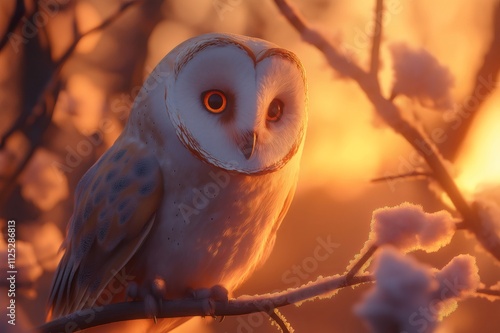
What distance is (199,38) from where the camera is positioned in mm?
805

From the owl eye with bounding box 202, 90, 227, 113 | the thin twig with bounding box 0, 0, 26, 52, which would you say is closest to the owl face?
the owl eye with bounding box 202, 90, 227, 113

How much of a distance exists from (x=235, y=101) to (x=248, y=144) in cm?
6

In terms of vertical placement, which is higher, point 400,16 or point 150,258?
point 400,16

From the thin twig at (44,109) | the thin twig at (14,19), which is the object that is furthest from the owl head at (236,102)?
the thin twig at (14,19)

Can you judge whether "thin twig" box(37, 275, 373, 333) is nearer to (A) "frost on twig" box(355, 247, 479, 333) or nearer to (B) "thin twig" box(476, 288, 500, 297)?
(A) "frost on twig" box(355, 247, 479, 333)

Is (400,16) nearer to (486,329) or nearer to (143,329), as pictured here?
(486,329)

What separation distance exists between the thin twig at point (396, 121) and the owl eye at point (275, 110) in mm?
151

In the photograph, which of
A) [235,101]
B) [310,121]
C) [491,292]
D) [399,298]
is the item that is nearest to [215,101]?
[235,101]

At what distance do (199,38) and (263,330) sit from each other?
1.48 ft

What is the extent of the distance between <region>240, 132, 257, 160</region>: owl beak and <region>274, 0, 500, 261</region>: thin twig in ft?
0.74

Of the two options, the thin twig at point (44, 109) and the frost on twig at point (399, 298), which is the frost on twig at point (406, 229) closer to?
the frost on twig at point (399, 298)

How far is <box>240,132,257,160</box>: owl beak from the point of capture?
0.75m

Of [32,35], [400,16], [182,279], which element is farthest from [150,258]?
[400,16]

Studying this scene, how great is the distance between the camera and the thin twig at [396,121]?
0.84 meters
